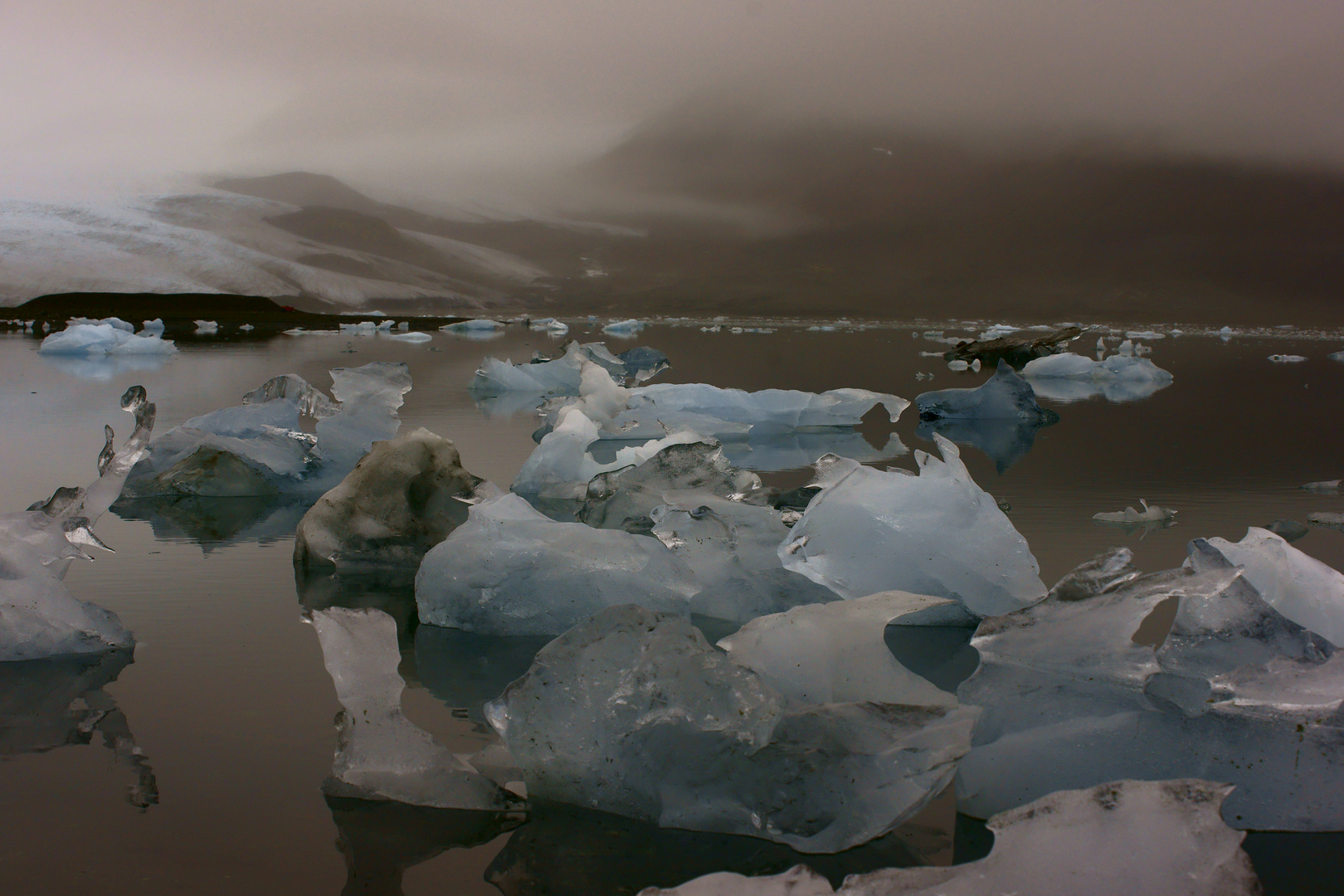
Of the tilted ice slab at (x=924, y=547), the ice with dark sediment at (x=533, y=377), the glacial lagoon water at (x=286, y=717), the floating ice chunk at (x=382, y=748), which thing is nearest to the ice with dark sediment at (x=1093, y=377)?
the ice with dark sediment at (x=533, y=377)

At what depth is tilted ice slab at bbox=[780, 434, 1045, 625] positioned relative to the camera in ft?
5.90

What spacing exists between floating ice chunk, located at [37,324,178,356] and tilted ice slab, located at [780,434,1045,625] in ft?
35.1

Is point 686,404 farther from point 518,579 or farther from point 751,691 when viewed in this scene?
point 751,691

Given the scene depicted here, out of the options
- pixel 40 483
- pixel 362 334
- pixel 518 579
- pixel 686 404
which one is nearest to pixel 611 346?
pixel 362 334

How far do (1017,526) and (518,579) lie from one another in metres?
1.42

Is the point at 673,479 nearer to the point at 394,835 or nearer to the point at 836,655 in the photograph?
the point at 836,655

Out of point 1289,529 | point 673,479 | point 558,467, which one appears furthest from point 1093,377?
point 673,479

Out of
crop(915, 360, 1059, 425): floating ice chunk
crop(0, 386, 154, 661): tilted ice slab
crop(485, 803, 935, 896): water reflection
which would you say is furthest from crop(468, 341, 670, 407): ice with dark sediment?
crop(485, 803, 935, 896): water reflection

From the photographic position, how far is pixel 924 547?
6.05 ft

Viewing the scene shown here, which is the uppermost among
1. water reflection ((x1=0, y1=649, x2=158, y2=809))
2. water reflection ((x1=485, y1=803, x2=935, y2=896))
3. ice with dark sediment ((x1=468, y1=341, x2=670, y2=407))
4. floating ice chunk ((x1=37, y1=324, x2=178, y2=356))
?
water reflection ((x1=485, y1=803, x2=935, y2=896))

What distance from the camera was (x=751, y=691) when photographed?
3.79 ft

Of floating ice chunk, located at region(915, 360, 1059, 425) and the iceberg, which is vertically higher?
floating ice chunk, located at region(915, 360, 1059, 425)

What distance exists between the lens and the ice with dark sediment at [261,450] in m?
2.92

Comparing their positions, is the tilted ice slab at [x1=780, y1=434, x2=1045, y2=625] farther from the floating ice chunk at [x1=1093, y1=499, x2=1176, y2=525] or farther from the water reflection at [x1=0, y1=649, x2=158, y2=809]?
the water reflection at [x1=0, y1=649, x2=158, y2=809]
